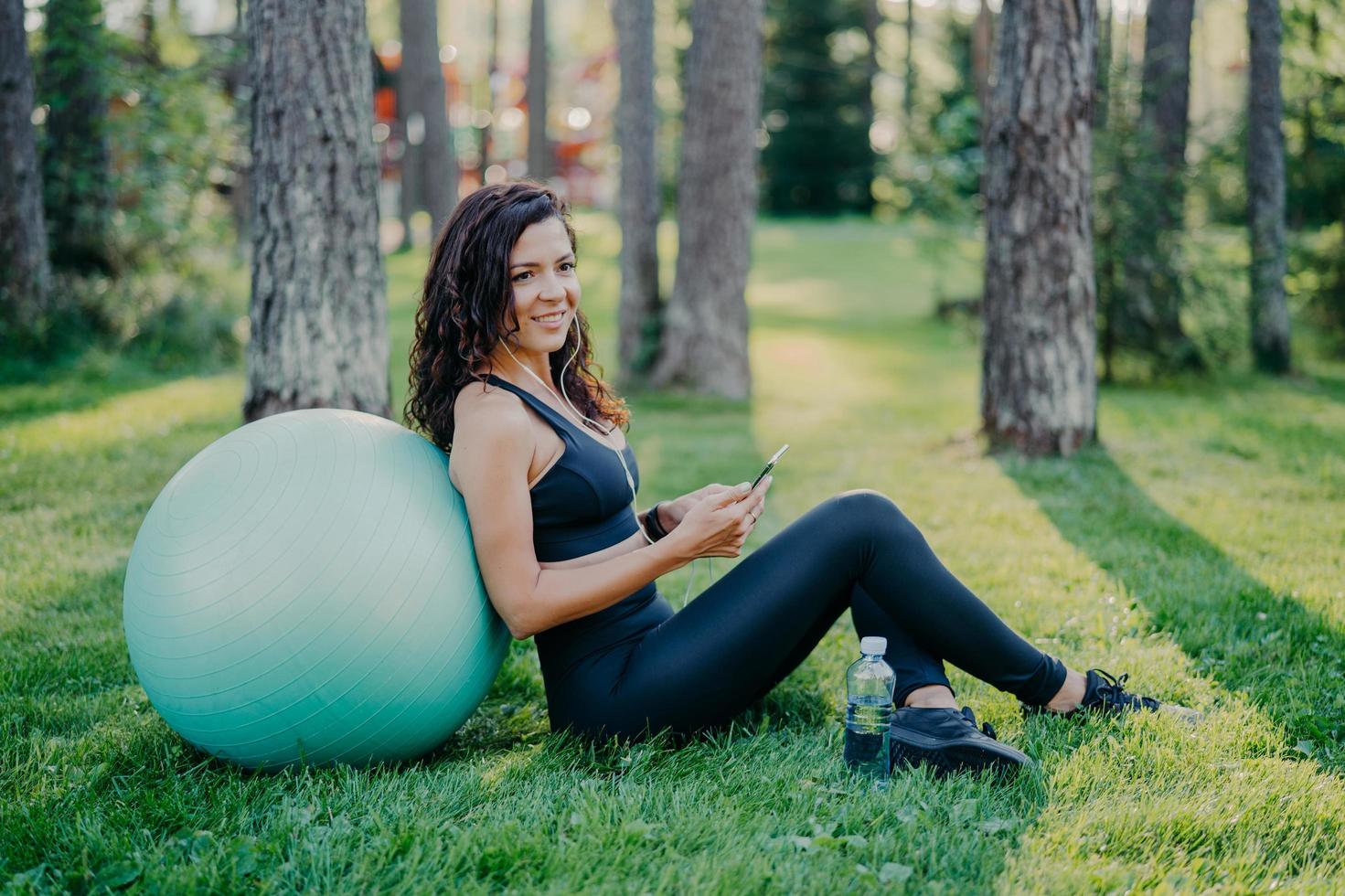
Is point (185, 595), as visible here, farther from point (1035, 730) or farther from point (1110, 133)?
point (1110, 133)

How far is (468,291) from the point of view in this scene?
124 inches

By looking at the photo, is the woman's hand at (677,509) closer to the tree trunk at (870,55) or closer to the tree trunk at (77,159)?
the tree trunk at (77,159)

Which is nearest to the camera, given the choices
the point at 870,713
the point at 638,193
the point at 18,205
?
the point at 870,713

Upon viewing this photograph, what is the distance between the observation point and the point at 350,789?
9.45 feet

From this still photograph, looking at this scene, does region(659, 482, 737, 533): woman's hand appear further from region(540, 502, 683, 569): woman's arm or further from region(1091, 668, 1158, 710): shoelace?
region(1091, 668, 1158, 710): shoelace

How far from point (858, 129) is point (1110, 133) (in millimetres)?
23125

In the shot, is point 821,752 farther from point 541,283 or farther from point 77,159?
point 77,159

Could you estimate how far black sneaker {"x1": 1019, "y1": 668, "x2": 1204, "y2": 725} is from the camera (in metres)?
3.39

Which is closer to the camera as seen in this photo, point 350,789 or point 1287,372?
point 350,789

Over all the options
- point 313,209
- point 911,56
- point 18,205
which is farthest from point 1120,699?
point 911,56

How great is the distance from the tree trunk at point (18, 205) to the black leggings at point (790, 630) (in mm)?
8000

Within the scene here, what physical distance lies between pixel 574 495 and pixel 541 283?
596 millimetres

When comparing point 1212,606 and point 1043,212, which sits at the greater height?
point 1043,212

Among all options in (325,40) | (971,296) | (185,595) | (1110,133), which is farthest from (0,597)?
(971,296)
